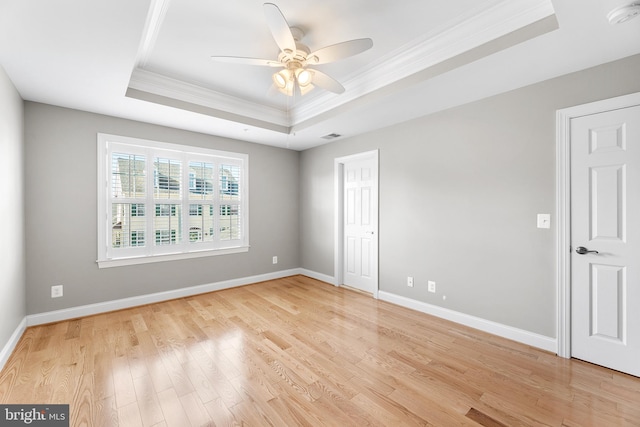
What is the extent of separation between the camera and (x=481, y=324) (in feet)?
9.55

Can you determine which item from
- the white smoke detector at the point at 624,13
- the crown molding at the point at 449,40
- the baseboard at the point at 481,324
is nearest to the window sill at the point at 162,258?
the baseboard at the point at 481,324

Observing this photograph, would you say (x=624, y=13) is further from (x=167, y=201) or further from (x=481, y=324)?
(x=167, y=201)

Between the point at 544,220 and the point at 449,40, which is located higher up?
the point at 449,40

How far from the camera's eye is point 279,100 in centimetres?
371

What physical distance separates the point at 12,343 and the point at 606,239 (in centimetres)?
521

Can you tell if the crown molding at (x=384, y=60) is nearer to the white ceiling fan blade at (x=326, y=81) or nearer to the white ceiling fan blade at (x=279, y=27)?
the white ceiling fan blade at (x=326, y=81)

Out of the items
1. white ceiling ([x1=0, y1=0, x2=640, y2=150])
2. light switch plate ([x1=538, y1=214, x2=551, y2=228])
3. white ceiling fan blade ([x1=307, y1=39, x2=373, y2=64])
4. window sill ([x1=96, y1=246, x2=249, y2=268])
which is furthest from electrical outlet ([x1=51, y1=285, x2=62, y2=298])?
light switch plate ([x1=538, y1=214, x2=551, y2=228])

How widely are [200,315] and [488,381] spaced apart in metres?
3.00

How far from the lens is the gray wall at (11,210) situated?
7.47 feet

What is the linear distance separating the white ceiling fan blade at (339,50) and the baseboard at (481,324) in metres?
2.88

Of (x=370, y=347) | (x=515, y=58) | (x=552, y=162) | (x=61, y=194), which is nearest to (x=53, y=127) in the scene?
(x=61, y=194)

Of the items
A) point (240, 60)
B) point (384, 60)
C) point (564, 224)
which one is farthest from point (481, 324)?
point (240, 60)

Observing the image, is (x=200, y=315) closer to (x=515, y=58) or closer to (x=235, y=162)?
(x=235, y=162)

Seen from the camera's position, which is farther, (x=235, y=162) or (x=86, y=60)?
(x=235, y=162)
